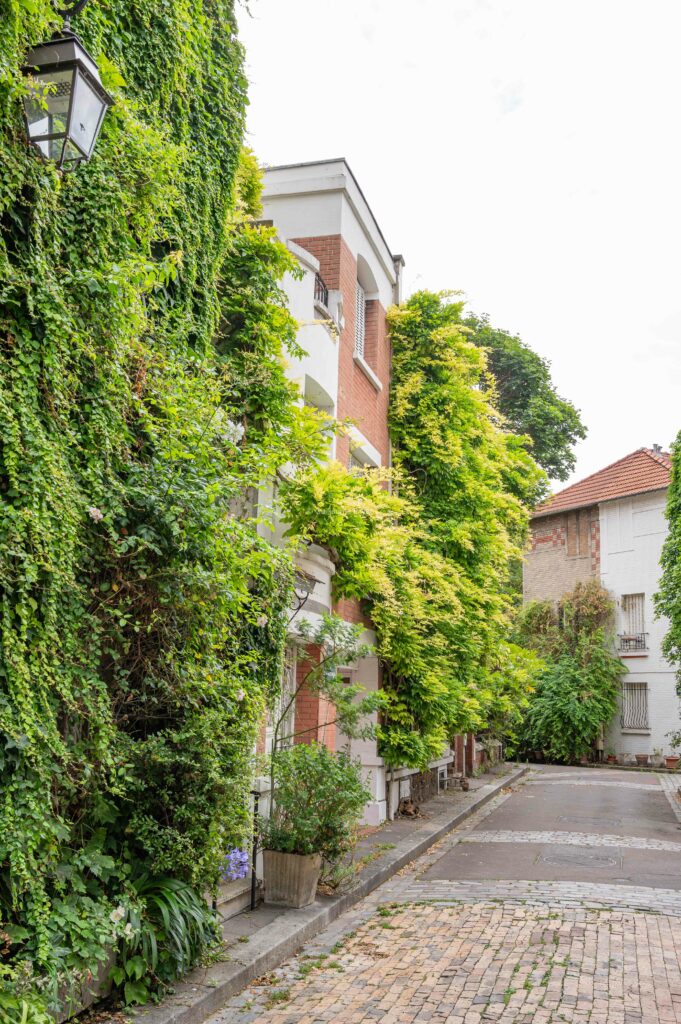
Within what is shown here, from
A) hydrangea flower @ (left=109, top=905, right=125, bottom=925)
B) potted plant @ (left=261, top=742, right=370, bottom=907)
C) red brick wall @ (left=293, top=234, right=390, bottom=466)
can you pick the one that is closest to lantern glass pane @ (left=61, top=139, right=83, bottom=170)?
hydrangea flower @ (left=109, top=905, right=125, bottom=925)

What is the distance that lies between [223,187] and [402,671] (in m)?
8.19

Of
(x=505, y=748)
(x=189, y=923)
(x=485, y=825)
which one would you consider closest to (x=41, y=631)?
(x=189, y=923)

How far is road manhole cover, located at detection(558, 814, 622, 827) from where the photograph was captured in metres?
14.2

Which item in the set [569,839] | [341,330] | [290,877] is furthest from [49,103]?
[569,839]

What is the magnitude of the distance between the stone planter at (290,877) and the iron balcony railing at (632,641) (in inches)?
906

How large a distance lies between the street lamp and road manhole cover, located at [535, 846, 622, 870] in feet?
30.4

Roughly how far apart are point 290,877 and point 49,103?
249 inches

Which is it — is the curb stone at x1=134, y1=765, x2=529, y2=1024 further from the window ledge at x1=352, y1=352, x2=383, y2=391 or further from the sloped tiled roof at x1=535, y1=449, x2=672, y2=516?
the sloped tiled roof at x1=535, y1=449, x2=672, y2=516

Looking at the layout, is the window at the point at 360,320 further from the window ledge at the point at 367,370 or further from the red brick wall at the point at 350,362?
the window ledge at the point at 367,370

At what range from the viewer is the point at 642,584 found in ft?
95.3

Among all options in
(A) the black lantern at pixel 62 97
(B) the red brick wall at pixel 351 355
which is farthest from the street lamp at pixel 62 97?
(B) the red brick wall at pixel 351 355

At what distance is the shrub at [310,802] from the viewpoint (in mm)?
7902

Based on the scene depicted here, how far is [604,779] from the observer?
23.0 meters

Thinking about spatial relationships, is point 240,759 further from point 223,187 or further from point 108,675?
point 223,187
